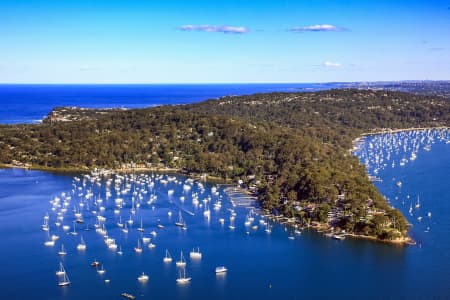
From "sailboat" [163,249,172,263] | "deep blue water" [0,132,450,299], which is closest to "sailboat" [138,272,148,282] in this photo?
"deep blue water" [0,132,450,299]

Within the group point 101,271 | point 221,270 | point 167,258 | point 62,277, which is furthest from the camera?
point 167,258

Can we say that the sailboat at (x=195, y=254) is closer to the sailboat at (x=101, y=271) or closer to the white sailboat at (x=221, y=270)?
the white sailboat at (x=221, y=270)

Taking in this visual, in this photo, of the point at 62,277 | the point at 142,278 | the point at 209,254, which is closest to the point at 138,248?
the point at 209,254

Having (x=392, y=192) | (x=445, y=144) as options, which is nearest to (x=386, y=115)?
(x=445, y=144)

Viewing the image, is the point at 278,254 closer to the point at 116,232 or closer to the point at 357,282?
the point at 357,282

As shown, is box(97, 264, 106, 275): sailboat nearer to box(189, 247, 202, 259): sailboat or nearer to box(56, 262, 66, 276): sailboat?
box(56, 262, 66, 276): sailboat

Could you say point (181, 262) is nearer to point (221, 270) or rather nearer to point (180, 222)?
point (221, 270)
